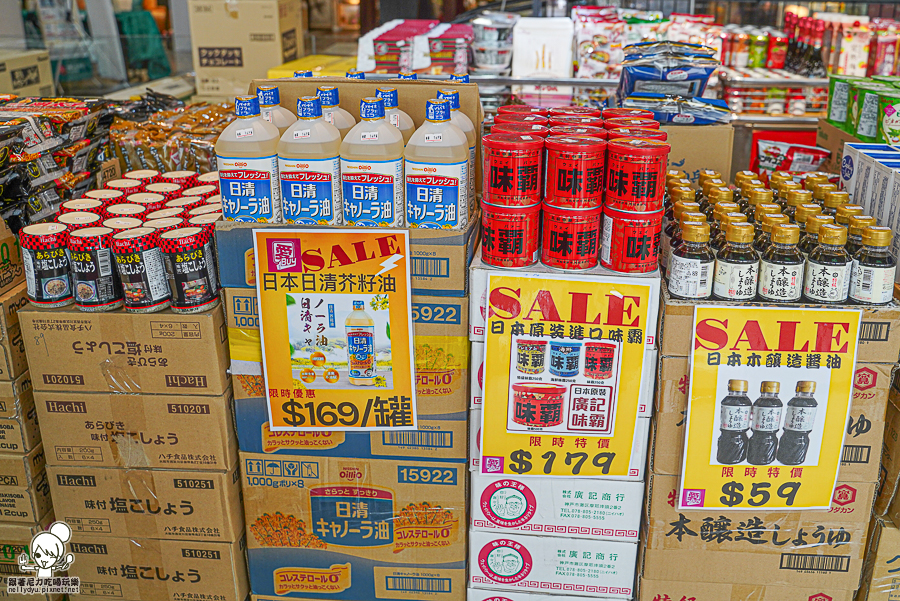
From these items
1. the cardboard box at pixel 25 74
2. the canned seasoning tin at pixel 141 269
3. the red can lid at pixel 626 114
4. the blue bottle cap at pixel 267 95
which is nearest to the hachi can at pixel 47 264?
the canned seasoning tin at pixel 141 269

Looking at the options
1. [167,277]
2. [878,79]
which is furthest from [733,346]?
[878,79]

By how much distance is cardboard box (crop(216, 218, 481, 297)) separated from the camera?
6.70 feet

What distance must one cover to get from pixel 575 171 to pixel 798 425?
0.93 meters

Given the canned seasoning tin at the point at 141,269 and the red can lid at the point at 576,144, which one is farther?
the canned seasoning tin at the point at 141,269

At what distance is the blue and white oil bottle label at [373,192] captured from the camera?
6.57 ft

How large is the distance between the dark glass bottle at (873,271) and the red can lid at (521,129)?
899 mm

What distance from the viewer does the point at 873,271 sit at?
191 centimetres

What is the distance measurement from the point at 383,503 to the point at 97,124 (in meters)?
1.82

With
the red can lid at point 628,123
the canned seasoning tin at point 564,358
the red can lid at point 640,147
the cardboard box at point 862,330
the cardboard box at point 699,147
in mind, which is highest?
the red can lid at point 628,123

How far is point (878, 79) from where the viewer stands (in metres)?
3.22

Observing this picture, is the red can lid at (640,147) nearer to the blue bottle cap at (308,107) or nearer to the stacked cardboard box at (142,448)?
the blue bottle cap at (308,107)

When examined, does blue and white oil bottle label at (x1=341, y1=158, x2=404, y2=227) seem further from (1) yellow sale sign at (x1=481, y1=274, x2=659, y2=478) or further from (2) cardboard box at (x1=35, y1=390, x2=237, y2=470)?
(2) cardboard box at (x1=35, y1=390, x2=237, y2=470)

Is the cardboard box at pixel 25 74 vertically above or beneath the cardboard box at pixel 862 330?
above

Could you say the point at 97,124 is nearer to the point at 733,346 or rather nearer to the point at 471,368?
the point at 471,368
